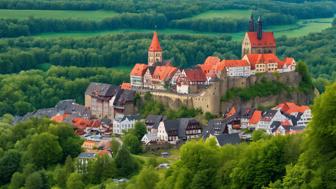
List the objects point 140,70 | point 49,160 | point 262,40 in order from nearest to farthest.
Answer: point 49,160
point 140,70
point 262,40

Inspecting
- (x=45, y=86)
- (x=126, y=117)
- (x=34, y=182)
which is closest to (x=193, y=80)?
(x=126, y=117)

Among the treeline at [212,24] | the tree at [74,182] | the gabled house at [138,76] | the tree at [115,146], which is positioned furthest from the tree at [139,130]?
the treeline at [212,24]

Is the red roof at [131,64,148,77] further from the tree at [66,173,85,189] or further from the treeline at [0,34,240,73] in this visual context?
the treeline at [0,34,240,73]

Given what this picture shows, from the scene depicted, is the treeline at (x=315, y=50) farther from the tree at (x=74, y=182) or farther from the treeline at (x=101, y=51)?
the tree at (x=74, y=182)

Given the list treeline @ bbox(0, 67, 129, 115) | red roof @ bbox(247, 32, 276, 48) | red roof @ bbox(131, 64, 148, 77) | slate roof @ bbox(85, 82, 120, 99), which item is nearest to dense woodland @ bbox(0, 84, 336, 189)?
slate roof @ bbox(85, 82, 120, 99)

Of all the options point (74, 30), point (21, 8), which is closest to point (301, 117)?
point (74, 30)

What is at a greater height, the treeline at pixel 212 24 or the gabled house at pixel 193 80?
the gabled house at pixel 193 80

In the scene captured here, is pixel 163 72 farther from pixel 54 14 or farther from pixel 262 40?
pixel 54 14
